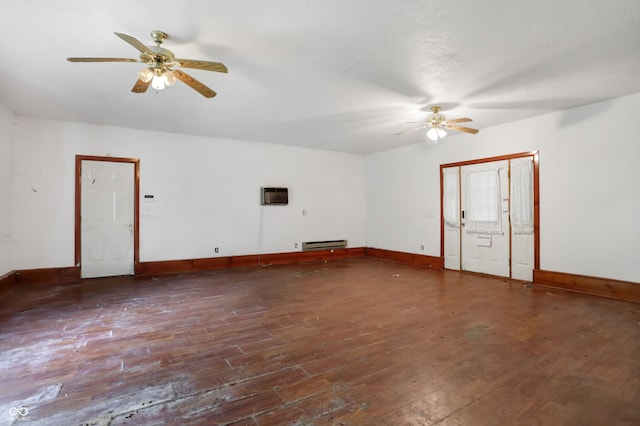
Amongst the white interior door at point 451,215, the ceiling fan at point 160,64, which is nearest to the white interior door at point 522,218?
the white interior door at point 451,215

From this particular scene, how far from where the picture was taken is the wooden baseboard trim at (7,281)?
173 inches

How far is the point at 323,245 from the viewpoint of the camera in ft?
25.6

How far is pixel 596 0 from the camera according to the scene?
225 centimetres

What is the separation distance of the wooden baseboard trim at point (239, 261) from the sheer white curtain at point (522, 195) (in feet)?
13.0

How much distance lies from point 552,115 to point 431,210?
2721mm

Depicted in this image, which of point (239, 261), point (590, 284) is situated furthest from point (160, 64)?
point (590, 284)

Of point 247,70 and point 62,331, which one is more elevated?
point 247,70

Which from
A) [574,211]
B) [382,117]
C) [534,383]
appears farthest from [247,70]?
[574,211]

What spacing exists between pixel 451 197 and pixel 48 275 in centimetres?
755

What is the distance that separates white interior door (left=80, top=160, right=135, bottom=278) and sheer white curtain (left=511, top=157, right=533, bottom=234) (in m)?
6.92

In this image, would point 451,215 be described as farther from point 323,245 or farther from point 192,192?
point 192,192

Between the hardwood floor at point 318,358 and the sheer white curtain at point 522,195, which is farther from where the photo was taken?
the sheer white curtain at point 522,195

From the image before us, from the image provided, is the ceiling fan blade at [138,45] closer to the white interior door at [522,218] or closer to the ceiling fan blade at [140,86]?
the ceiling fan blade at [140,86]

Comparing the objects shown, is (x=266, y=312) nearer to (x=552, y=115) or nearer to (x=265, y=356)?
(x=265, y=356)
